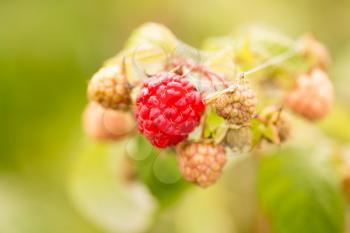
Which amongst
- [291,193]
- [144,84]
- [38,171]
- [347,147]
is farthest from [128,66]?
[38,171]

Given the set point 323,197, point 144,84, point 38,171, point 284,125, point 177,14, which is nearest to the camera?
point 144,84

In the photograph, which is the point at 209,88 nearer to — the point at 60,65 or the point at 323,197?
the point at 323,197

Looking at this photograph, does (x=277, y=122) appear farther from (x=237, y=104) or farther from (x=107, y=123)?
(x=107, y=123)

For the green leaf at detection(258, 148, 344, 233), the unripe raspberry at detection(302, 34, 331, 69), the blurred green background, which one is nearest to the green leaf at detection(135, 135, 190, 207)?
the green leaf at detection(258, 148, 344, 233)

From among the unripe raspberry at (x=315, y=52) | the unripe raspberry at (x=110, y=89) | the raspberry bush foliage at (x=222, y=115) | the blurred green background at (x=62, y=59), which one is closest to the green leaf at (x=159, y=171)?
the raspberry bush foliage at (x=222, y=115)

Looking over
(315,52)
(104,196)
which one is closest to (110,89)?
Answer: (315,52)

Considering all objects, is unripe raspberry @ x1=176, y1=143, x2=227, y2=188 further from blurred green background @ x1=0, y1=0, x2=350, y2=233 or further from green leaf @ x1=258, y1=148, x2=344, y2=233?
blurred green background @ x1=0, y1=0, x2=350, y2=233

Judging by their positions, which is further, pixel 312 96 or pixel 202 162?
pixel 312 96
